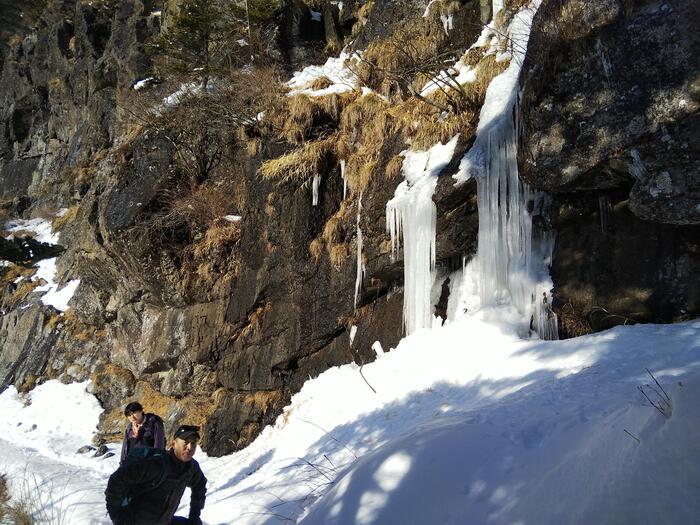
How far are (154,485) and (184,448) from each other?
26 centimetres

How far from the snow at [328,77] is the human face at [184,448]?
24.3 ft

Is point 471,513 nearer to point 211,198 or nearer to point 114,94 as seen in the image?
point 211,198

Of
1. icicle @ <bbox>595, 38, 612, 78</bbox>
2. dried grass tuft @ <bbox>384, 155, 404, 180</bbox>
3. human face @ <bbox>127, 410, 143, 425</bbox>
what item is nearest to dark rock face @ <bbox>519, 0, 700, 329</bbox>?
icicle @ <bbox>595, 38, 612, 78</bbox>

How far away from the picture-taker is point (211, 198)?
9914mm

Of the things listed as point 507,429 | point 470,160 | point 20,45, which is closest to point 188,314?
point 470,160

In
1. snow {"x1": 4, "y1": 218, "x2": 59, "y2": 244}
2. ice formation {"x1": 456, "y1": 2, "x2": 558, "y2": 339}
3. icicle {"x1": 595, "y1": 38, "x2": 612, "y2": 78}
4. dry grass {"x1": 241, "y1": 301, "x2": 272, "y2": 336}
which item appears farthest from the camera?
snow {"x1": 4, "y1": 218, "x2": 59, "y2": 244}

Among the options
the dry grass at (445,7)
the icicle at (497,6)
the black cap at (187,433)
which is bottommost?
the black cap at (187,433)

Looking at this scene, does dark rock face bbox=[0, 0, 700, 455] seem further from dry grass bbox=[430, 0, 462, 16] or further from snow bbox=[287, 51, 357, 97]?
snow bbox=[287, 51, 357, 97]

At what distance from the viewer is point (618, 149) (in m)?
4.55

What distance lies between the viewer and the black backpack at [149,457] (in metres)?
2.73

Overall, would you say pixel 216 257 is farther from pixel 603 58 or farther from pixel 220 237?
pixel 603 58

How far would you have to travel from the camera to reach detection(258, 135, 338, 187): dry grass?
26.6 feet

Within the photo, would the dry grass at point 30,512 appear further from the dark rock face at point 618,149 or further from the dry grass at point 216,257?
the dark rock face at point 618,149

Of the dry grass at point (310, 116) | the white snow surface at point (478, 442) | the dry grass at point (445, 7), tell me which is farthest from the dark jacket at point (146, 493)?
the dry grass at point (445, 7)
